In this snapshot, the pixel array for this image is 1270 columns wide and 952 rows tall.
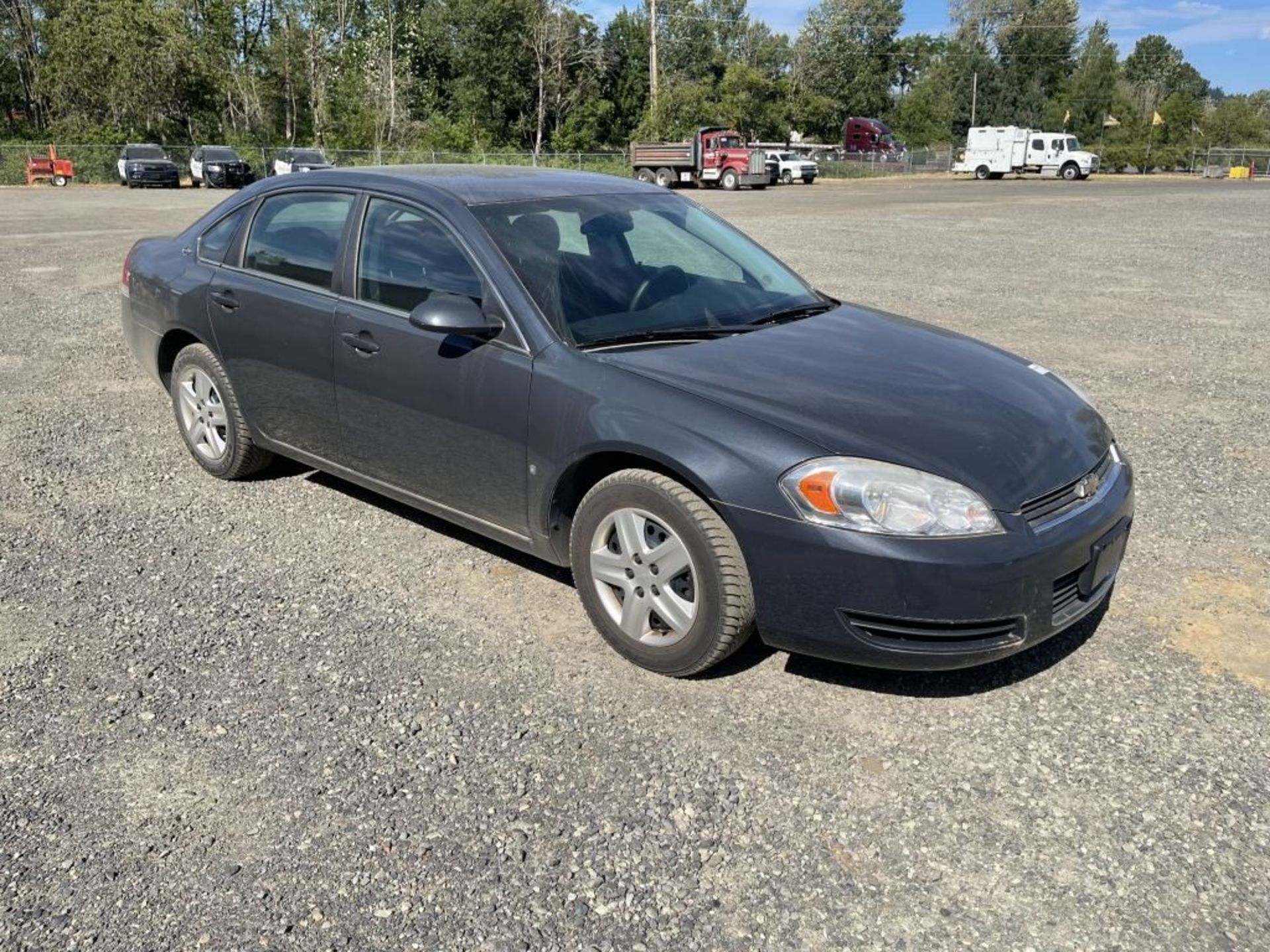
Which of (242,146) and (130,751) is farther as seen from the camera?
(242,146)

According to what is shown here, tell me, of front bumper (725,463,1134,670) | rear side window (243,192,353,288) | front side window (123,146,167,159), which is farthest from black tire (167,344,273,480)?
front side window (123,146,167,159)

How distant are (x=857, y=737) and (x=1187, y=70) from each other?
135226mm

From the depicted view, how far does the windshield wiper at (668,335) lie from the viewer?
3723 mm

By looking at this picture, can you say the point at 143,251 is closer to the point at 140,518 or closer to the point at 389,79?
the point at 140,518

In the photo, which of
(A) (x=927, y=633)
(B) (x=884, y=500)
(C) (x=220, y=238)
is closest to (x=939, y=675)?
(A) (x=927, y=633)

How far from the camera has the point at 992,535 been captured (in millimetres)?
3049

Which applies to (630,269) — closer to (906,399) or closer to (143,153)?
(906,399)

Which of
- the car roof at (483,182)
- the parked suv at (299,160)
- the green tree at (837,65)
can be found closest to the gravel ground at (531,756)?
the car roof at (483,182)

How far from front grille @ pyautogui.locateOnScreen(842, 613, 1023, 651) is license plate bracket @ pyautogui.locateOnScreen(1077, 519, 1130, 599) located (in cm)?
36

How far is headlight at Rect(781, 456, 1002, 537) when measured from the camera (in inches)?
120

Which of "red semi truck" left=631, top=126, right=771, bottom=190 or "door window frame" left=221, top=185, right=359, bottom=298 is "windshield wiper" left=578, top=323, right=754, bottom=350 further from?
"red semi truck" left=631, top=126, right=771, bottom=190

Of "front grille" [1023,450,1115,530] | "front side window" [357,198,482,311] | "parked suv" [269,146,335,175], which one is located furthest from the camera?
"parked suv" [269,146,335,175]

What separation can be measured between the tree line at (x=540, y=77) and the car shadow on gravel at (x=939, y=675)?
5363cm

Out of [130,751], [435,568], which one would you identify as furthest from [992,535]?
[130,751]
